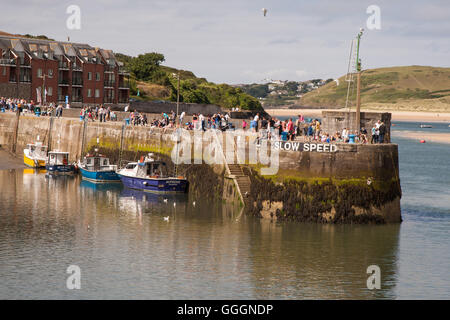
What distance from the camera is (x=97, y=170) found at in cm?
6294

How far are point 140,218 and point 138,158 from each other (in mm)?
18575

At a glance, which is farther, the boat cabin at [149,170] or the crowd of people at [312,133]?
the boat cabin at [149,170]

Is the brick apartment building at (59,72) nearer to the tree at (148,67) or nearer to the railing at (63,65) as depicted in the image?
the railing at (63,65)

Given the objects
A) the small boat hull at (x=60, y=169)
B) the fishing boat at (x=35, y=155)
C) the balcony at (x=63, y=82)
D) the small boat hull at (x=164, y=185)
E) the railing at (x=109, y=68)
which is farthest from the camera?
the railing at (x=109, y=68)

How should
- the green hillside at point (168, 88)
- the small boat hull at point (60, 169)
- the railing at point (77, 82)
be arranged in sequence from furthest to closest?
the green hillside at point (168, 88) < the railing at point (77, 82) < the small boat hull at point (60, 169)

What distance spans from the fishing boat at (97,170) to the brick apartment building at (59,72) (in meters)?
38.0

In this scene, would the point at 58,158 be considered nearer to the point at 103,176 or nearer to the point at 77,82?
the point at 103,176

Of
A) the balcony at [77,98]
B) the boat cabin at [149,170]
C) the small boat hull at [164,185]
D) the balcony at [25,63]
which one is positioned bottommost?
the small boat hull at [164,185]

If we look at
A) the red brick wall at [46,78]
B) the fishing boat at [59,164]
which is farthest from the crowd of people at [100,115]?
the red brick wall at [46,78]

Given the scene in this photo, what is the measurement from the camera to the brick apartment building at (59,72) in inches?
4038

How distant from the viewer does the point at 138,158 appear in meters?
64.4

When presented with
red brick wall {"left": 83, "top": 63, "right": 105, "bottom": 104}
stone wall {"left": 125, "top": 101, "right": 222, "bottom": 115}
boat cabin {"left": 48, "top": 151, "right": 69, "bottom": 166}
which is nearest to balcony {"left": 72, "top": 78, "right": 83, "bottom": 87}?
red brick wall {"left": 83, "top": 63, "right": 105, "bottom": 104}

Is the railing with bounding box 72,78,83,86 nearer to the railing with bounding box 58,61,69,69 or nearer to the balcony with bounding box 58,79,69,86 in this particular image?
the balcony with bounding box 58,79,69,86

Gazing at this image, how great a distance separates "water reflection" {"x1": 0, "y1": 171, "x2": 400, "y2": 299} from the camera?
31484 mm
